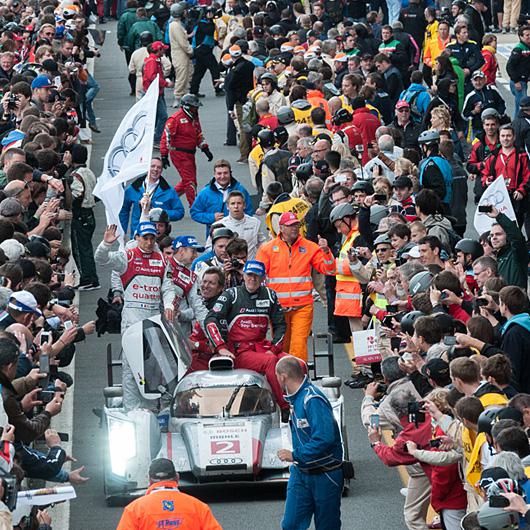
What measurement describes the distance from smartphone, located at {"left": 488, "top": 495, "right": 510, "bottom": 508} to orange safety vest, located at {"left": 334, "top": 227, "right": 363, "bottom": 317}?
386 inches

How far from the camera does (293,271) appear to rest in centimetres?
1889

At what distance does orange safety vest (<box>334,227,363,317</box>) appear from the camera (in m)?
19.6

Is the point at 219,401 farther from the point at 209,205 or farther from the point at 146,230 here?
the point at 209,205

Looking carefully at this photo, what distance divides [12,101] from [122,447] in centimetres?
877

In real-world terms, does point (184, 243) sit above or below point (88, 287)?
above

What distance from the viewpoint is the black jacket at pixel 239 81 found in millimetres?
31828

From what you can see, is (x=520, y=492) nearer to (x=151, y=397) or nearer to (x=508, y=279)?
(x=151, y=397)

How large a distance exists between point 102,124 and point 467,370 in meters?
→ 23.7

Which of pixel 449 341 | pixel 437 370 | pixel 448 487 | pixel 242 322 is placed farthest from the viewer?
pixel 242 322

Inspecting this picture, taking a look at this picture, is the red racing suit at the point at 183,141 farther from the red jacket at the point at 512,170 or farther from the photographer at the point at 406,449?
the photographer at the point at 406,449

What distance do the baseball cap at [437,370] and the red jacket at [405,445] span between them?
326 mm

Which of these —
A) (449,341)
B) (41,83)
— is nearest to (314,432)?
(449,341)

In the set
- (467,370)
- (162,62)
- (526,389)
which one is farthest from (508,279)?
(162,62)

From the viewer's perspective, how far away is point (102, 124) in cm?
3588
